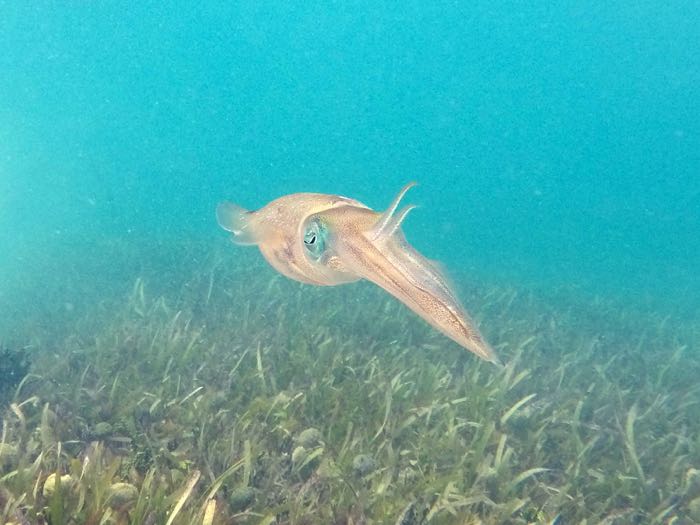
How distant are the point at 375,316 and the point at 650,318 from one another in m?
6.75

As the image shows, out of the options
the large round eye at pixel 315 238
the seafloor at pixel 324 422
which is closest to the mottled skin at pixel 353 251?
the large round eye at pixel 315 238

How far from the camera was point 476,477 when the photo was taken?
134 inches

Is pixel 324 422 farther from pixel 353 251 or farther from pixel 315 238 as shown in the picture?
pixel 353 251

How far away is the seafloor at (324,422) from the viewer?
110 inches

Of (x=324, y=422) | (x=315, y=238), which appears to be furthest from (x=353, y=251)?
(x=324, y=422)

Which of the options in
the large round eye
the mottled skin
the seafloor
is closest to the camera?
the mottled skin

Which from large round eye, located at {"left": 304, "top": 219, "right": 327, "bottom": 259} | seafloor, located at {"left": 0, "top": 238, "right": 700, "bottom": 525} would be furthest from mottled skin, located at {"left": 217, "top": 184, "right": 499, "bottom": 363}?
seafloor, located at {"left": 0, "top": 238, "right": 700, "bottom": 525}

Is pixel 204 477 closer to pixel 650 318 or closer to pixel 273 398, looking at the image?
pixel 273 398

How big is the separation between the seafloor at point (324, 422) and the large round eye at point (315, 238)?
49.2 inches

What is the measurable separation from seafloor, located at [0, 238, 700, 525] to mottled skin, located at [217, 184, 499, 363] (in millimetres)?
1223

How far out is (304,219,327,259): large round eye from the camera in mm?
2212

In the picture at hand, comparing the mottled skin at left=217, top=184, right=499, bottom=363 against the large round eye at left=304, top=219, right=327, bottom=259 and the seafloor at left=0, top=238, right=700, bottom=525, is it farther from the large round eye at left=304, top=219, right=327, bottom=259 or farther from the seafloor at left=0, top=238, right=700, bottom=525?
the seafloor at left=0, top=238, right=700, bottom=525

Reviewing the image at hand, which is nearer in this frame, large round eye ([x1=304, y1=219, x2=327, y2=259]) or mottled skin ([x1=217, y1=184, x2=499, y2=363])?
mottled skin ([x1=217, y1=184, x2=499, y2=363])

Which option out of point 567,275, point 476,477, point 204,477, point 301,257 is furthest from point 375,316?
point 567,275
